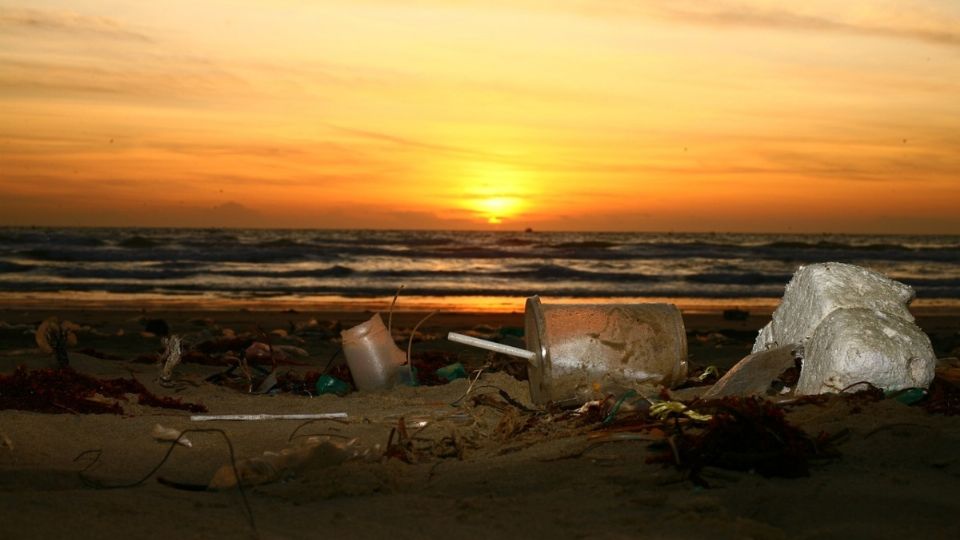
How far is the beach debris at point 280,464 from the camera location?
13.0ft

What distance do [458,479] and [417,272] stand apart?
2421 centimetres

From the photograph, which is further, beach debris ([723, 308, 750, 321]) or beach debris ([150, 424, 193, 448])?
beach debris ([723, 308, 750, 321])

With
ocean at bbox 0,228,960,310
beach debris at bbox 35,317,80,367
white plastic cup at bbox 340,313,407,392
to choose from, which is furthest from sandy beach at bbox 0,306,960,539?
ocean at bbox 0,228,960,310

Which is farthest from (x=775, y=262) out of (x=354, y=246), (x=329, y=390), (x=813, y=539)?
(x=813, y=539)

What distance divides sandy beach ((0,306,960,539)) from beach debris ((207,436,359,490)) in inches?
0.7

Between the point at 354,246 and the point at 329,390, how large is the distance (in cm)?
3413

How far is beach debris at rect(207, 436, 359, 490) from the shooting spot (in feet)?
13.0

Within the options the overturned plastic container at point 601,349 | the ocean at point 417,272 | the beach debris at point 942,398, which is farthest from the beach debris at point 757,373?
the ocean at point 417,272

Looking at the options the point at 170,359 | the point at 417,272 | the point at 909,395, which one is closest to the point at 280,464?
the point at 170,359

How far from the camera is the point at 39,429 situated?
16.4 ft

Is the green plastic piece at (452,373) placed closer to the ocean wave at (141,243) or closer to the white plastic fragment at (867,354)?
the white plastic fragment at (867,354)

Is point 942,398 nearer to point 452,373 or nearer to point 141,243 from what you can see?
point 452,373

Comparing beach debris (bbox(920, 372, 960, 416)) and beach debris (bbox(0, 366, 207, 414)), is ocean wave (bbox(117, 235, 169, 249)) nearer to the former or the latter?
beach debris (bbox(0, 366, 207, 414))

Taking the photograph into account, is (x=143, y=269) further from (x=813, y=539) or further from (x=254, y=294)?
(x=813, y=539)
